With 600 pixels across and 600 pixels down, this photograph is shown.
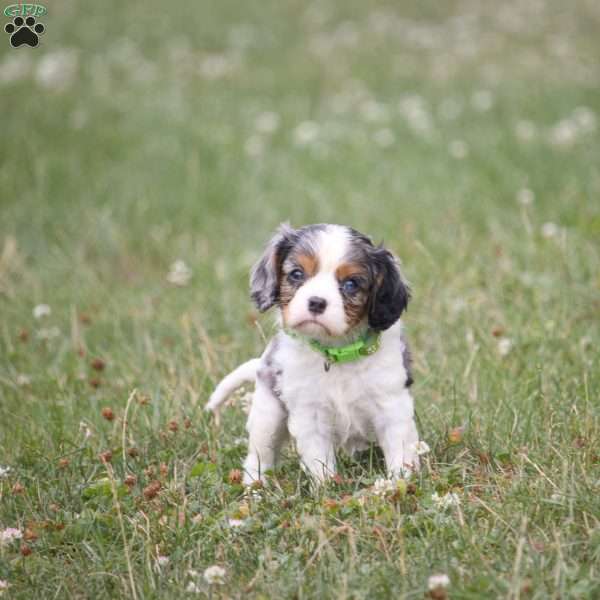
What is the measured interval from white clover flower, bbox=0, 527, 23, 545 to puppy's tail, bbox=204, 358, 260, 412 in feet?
3.48

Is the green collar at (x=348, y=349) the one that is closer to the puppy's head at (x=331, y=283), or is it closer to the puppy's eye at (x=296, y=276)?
the puppy's head at (x=331, y=283)

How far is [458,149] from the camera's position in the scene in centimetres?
856

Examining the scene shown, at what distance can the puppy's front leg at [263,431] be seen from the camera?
12.5 ft

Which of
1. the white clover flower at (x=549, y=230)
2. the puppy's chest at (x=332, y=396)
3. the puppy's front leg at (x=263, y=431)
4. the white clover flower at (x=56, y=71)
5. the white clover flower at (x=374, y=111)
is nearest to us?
the puppy's chest at (x=332, y=396)

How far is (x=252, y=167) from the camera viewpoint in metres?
8.70

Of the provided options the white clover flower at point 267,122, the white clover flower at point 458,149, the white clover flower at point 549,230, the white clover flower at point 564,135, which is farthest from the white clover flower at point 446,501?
the white clover flower at point 267,122

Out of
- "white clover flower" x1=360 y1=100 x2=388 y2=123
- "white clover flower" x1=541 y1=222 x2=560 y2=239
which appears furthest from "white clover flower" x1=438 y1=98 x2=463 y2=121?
"white clover flower" x1=541 y1=222 x2=560 y2=239

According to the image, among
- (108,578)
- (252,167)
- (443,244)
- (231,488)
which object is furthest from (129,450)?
(252,167)

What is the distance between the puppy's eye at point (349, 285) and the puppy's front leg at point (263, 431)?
569 millimetres

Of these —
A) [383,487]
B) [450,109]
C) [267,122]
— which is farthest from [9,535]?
[450,109]

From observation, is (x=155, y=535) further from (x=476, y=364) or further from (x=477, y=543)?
(x=476, y=364)

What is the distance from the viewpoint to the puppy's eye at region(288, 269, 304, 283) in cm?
354

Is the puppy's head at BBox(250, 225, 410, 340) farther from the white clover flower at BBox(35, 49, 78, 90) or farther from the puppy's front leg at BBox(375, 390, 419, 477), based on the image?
the white clover flower at BBox(35, 49, 78, 90)

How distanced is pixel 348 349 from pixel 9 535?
1366 millimetres
